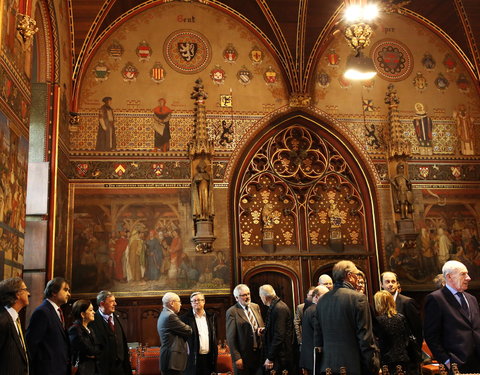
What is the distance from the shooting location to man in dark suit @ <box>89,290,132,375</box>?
6.72 meters

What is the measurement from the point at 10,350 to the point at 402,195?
1093 centimetres

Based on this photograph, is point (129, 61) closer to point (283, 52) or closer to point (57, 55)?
point (57, 55)

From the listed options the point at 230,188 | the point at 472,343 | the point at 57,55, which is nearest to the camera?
the point at 472,343

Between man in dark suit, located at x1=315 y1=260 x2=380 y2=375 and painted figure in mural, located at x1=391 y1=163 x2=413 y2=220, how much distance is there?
9169 mm

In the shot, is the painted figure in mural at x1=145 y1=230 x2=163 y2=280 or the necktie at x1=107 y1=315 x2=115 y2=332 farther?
the painted figure in mural at x1=145 y1=230 x2=163 y2=280

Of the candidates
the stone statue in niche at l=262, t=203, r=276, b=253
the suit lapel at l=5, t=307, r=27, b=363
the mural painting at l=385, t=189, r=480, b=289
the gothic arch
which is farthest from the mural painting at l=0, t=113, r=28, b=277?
the mural painting at l=385, t=189, r=480, b=289

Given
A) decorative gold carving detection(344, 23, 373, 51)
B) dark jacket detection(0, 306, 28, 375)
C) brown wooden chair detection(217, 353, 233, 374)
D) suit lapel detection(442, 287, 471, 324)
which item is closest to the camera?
dark jacket detection(0, 306, 28, 375)

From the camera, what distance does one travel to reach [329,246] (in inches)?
578

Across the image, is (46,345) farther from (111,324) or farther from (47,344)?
(111,324)

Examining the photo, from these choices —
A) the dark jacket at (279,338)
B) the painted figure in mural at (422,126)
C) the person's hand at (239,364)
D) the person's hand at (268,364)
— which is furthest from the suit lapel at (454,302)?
the painted figure in mural at (422,126)

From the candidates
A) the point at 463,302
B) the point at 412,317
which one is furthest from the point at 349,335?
the point at 412,317

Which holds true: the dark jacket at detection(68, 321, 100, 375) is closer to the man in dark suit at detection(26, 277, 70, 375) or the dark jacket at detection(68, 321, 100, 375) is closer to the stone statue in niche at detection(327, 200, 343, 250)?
the man in dark suit at detection(26, 277, 70, 375)

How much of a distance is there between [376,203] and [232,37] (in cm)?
565

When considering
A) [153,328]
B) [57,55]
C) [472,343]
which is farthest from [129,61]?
[472,343]
